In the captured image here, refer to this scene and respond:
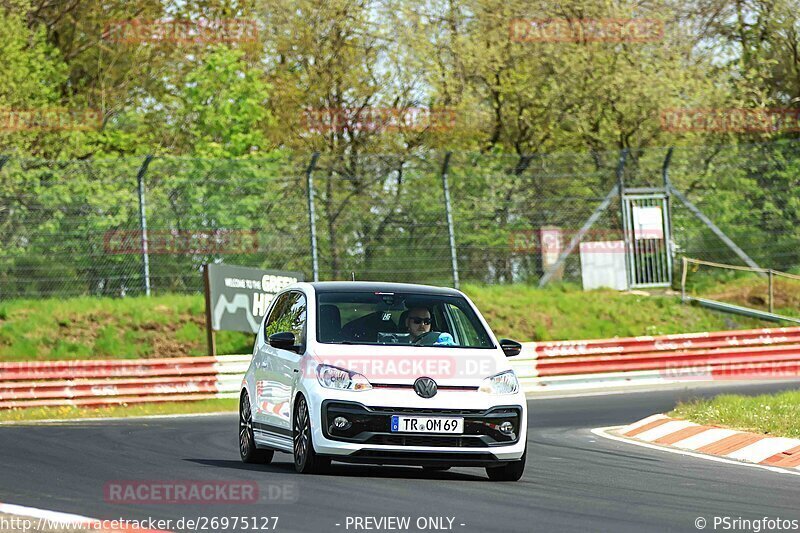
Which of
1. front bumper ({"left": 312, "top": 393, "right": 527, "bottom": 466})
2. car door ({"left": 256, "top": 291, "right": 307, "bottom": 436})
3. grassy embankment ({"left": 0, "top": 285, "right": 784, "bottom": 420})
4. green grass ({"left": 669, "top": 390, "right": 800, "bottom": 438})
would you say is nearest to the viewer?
front bumper ({"left": 312, "top": 393, "right": 527, "bottom": 466})

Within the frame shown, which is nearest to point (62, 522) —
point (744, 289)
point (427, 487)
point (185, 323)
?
point (427, 487)

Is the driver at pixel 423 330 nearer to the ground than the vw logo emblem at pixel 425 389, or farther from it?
farther from it

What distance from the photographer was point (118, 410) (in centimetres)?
2292

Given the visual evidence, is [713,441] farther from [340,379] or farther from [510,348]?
[340,379]

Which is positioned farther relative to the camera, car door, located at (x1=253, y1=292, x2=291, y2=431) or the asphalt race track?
car door, located at (x1=253, y1=292, x2=291, y2=431)

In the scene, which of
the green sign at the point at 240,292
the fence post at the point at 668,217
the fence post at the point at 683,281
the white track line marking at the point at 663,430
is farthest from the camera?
the fence post at the point at 683,281

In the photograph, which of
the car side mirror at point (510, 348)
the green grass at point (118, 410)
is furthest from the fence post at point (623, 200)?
the car side mirror at point (510, 348)

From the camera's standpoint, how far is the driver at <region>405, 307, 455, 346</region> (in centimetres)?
1181

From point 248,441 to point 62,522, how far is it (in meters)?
5.32

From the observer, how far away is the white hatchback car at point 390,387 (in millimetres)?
10805

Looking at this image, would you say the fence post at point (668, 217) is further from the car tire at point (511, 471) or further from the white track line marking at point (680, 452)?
the car tire at point (511, 471)

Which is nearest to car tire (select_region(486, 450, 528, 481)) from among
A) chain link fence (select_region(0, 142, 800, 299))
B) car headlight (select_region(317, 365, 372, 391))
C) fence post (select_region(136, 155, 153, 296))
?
car headlight (select_region(317, 365, 372, 391))

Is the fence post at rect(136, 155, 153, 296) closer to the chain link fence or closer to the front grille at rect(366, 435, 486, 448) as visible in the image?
the chain link fence

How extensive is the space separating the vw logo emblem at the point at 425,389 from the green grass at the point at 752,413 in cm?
465
